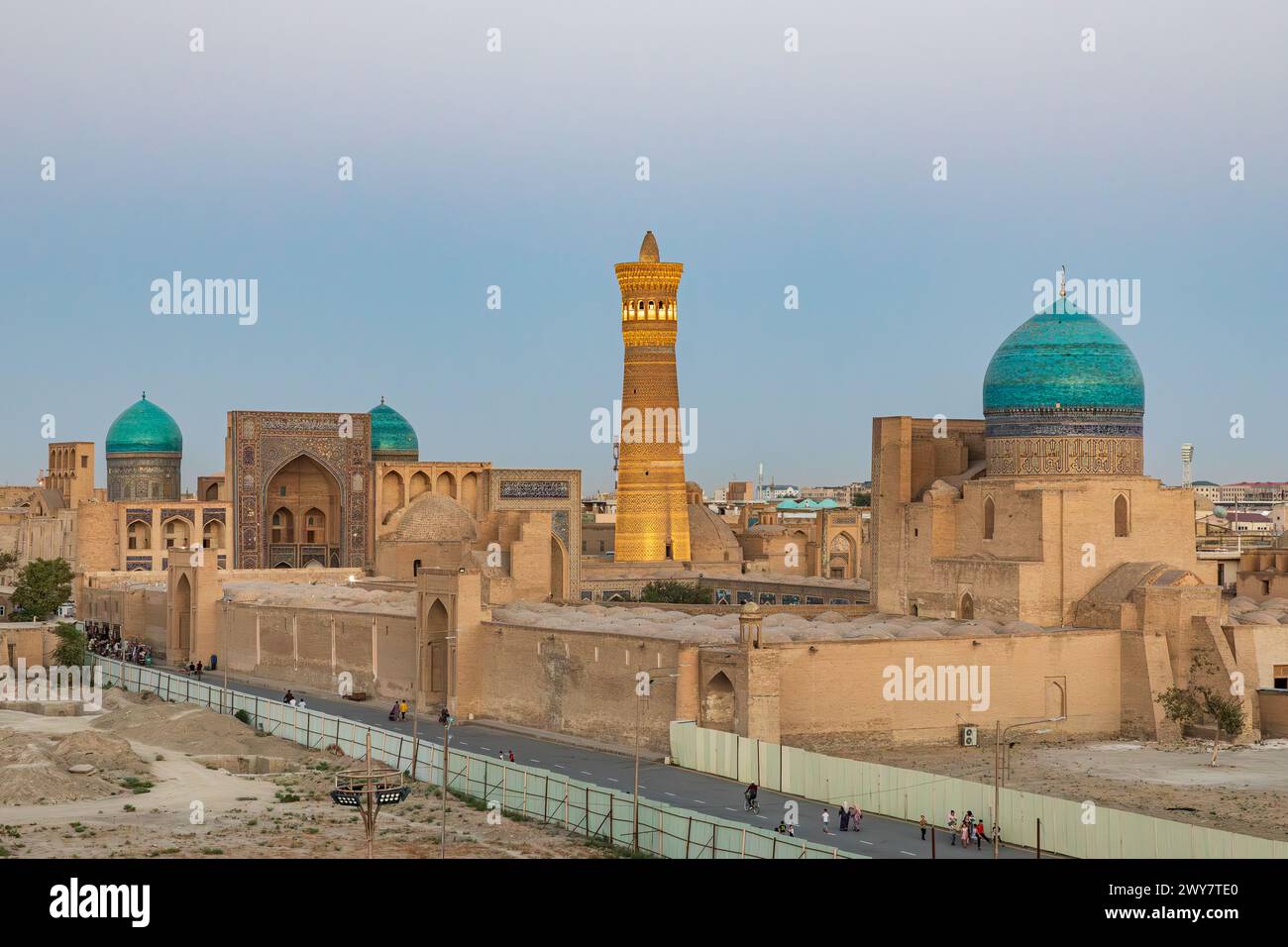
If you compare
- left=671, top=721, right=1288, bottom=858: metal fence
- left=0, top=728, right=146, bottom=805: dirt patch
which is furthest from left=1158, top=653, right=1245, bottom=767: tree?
left=0, top=728, right=146, bottom=805: dirt patch

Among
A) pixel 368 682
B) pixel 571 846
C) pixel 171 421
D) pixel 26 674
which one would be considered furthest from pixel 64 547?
pixel 571 846

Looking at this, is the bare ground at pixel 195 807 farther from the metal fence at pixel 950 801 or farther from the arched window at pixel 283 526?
the arched window at pixel 283 526

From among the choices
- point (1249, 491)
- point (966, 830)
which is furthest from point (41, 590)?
point (1249, 491)

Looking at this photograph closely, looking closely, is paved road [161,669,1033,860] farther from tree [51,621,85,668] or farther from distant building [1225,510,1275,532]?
distant building [1225,510,1275,532]

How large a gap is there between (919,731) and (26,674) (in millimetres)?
20296

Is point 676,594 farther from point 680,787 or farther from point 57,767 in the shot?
point 57,767

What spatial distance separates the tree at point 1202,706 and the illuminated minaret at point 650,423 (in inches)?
929

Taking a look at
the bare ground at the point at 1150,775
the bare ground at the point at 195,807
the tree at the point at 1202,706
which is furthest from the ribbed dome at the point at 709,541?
the bare ground at the point at 195,807

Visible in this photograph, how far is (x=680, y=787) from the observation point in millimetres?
26219

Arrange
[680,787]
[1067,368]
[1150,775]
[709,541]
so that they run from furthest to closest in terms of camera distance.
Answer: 1. [709,541]
2. [1067,368]
3. [1150,775]
4. [680,787]

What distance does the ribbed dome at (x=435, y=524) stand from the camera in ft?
167

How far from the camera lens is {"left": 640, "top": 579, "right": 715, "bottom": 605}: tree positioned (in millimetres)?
50344

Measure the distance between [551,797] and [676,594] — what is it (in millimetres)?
26546
